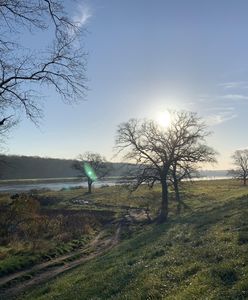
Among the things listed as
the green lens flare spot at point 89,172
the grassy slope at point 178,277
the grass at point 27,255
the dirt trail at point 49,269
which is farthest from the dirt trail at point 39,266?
the green lens flare spot at point 89,172

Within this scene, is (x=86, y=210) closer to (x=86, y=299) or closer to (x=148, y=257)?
(x=148, y=257)

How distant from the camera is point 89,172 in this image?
100 metres

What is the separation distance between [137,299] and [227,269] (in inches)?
106

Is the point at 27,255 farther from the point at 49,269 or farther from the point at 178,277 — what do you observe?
the point at 178,277

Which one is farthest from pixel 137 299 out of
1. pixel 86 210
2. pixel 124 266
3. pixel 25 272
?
pixel 86 210

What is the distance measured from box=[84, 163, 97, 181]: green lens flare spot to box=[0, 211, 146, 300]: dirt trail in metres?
61.8

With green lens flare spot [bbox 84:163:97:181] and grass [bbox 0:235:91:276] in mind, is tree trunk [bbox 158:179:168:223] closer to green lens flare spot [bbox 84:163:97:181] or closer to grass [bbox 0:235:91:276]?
grass [bbox 0:235:91:276]

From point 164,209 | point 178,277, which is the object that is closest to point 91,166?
point 164,209

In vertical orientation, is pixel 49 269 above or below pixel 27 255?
below

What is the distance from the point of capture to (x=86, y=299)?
1314 cm

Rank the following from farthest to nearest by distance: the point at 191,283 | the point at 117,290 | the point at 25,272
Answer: the point at 25,272, the point at 117,290, the point at 191,283

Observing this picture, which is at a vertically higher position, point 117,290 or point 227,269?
point 227,269

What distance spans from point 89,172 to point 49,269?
2955 inches

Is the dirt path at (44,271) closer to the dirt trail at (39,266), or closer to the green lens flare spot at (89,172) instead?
the dirt trail at (39,266)
